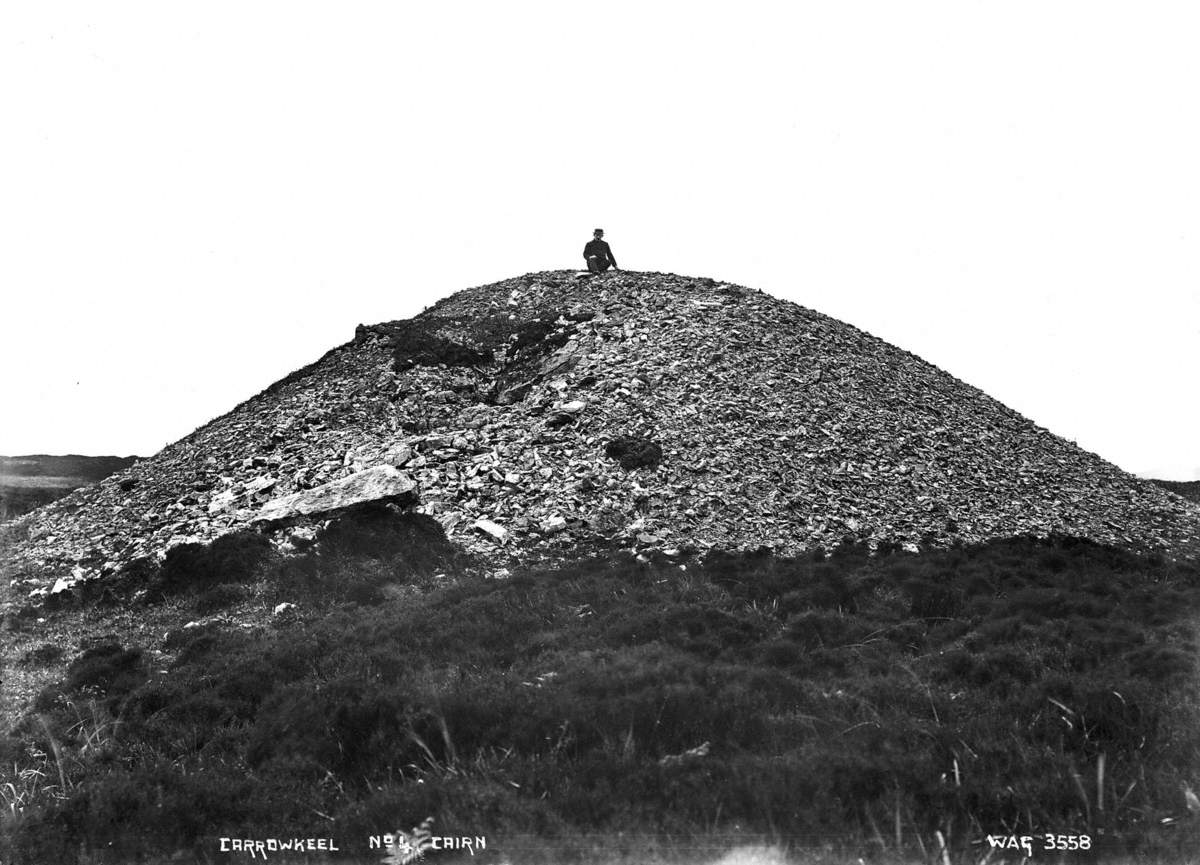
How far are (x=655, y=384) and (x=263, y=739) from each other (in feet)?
61.8

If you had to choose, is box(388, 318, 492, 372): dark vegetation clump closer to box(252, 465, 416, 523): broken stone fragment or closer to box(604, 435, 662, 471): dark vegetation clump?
box(252, 465, 416, 523): broken stone fragment

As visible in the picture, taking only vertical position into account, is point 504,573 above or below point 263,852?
above

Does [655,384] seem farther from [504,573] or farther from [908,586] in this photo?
[908,586]

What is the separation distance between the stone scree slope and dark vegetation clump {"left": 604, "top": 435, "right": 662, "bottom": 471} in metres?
0.09

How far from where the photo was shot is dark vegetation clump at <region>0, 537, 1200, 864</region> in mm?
8094

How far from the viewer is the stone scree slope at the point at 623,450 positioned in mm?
22703

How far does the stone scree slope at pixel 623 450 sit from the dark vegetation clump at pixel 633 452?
0.29ft

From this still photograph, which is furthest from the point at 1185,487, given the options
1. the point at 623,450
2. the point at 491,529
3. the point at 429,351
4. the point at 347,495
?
the point at 347,495

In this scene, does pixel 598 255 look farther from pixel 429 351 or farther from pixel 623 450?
pixel 623 450

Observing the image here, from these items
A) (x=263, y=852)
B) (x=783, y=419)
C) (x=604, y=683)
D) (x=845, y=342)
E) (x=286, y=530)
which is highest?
(x=845, y=342)

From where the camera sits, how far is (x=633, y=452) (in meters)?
24.4

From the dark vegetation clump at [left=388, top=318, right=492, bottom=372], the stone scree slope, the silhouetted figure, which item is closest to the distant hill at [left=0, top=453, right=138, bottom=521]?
the stone scree slope

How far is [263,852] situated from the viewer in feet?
27.1

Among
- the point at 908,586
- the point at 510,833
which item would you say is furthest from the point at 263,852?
the point at 908,586
